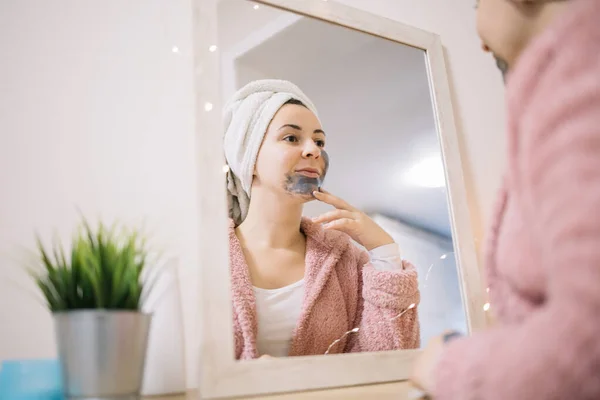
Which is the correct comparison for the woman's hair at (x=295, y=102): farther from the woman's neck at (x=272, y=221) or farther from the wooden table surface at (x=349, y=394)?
the wooden table surface at (x=349, y=394)

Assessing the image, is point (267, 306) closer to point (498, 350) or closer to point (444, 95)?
point (498, 350)

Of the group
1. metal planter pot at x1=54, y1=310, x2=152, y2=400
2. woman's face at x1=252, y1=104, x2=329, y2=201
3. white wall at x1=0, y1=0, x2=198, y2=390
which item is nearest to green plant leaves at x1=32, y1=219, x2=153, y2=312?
metal planter pot at x1=54, y1=310, x2=152, y2=400

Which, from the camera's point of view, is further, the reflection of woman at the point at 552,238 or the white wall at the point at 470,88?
the white wall at the point at 470,88

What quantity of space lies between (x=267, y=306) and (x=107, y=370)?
0.27m

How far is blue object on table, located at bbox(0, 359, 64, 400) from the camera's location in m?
0.53

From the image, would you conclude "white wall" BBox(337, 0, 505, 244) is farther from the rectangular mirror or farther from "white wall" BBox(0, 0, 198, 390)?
"white wall" BBox(0, 0, 198, 390)

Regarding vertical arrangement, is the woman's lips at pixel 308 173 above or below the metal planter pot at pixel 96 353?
above

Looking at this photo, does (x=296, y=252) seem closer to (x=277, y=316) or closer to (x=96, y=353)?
(x=277, y=316)

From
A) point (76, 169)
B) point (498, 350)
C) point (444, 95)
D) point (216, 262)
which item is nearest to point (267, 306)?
point (216, 262)

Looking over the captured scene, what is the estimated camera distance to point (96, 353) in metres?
0.50

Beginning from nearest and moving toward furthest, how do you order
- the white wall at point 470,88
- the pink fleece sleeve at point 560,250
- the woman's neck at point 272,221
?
the pink fleece sleeve at point 560,250, the woman's neck at point 272,221, the white wall at point 470,88

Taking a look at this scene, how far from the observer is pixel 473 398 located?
0.35 metres

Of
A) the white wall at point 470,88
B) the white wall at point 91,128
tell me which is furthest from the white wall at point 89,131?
the white wall at point 470,88

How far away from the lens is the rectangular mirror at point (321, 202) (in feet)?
2.32
